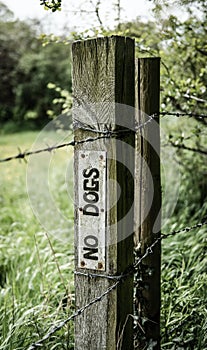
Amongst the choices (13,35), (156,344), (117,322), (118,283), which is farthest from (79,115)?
(13,35)

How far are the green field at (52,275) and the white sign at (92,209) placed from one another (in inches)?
14.7

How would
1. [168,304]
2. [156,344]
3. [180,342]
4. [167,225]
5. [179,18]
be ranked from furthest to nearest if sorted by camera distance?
[167,225], [179,18], [168,304], [180,342], [156,344]

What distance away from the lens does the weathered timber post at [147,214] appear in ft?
7.43

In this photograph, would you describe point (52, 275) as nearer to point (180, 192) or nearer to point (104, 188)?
point (104, 188)

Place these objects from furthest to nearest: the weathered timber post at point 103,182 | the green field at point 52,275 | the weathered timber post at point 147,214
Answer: the green field at point 52,275 → the weathered timber post at point 147,214 → the weathered timber post at point 103,182

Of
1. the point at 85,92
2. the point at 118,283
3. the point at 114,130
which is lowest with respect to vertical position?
the point at 118,283

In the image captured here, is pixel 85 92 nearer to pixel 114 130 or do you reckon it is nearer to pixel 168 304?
pixel 114 130

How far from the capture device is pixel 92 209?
71.7 inches

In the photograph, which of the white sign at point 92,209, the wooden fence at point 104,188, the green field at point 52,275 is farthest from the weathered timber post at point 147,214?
the white sign at point 92,209

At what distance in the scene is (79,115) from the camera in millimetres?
1835

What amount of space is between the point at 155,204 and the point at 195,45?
1669mm

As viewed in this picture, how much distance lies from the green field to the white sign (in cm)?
37

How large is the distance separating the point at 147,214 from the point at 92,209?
1.78 feet

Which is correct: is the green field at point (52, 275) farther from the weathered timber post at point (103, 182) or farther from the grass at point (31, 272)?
the weathered timber post at point (103, 182)
